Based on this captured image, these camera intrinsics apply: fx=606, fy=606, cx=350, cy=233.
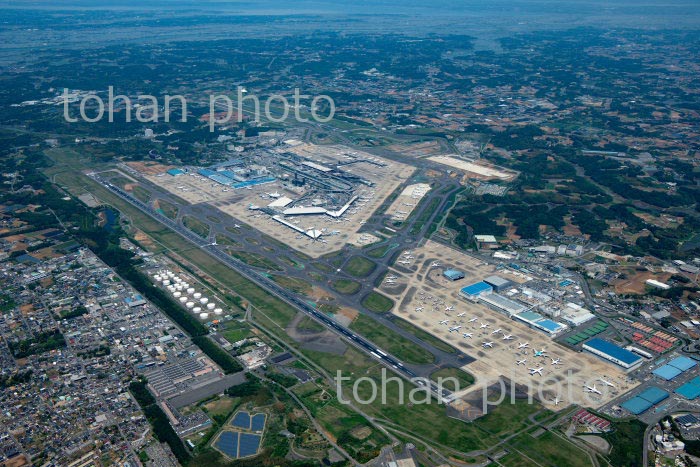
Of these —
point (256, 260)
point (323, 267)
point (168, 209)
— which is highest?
point (323, 267)

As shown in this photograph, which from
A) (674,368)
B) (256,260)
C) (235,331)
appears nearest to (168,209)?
(256,260)

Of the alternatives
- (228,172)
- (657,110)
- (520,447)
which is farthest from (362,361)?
(657,110)

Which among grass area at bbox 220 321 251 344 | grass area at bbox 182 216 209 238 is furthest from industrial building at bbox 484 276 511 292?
grass area at bbox 182 216 209 238

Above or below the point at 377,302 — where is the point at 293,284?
below

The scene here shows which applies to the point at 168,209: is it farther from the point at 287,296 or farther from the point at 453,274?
the point at 453,274

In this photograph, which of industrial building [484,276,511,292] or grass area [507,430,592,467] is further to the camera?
industrial building [484,276,511,292]

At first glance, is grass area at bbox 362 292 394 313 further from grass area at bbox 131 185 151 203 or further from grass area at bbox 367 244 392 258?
grass area at bbox 131 185 151 203

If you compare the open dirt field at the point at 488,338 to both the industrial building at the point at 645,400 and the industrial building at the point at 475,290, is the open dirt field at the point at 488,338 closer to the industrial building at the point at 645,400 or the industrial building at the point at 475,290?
the industrial building at the point at 475,290

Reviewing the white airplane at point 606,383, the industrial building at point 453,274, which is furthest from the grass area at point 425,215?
the white airplane at point 606,383
